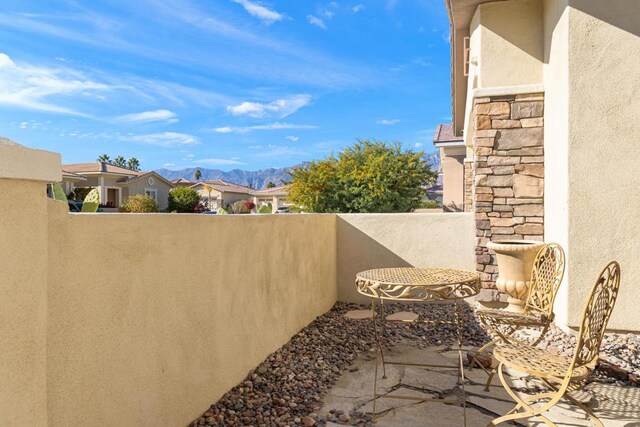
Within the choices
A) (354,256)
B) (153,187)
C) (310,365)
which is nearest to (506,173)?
(354,256)

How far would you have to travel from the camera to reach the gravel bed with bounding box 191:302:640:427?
2.99 m

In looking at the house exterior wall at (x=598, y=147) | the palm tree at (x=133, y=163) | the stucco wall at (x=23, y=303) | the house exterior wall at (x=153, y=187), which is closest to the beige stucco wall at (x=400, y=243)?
the house exterior wall at (x=598, y=147)

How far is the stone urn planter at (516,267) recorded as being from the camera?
5.18 m

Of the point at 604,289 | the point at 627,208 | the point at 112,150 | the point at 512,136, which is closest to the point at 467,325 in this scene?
the point at 627,208

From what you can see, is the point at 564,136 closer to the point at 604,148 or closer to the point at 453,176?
the point at 604,148

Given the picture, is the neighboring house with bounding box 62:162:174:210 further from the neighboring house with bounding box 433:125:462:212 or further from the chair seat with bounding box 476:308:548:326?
the chair seat with bounding box 476:308:548:326

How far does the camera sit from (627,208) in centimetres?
436

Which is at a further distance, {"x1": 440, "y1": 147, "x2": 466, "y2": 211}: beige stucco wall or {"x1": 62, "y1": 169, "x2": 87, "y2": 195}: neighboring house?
{"x1": 62, "y1": 169, "x2": 87, "y2": 195}: neighboring house

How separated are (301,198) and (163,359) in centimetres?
915

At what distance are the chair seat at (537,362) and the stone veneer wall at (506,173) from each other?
10.8 ft

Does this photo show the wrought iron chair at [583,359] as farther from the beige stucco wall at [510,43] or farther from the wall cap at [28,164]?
the beige stucco wall at [510,43]

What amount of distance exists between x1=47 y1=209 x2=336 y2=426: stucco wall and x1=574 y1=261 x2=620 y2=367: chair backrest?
2.28m

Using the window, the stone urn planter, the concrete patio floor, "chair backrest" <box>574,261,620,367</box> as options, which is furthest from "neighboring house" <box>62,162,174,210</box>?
"chair backrest" <box>574,261,620,367</box>

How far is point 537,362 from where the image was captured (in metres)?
2.50
